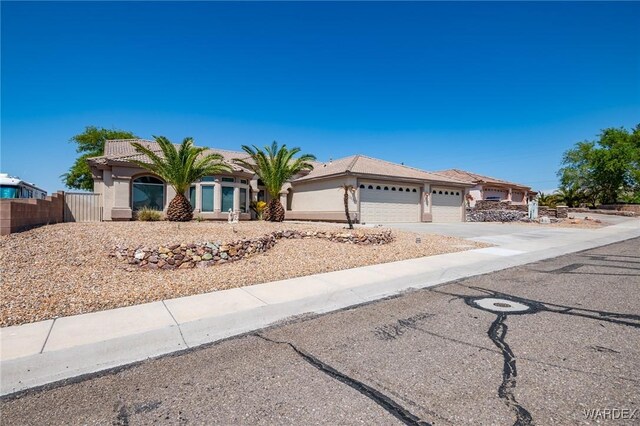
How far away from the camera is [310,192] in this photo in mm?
28859

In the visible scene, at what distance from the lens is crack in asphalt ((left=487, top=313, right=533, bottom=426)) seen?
2.82 m

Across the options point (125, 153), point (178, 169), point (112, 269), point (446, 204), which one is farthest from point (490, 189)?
point (112, 269)

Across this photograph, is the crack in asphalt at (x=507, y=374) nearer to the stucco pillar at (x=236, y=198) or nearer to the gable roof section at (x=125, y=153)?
the gable roof section at (x=125, y=153)

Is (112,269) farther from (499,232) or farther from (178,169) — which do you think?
(499,232)

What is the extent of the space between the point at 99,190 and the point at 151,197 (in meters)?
3.17

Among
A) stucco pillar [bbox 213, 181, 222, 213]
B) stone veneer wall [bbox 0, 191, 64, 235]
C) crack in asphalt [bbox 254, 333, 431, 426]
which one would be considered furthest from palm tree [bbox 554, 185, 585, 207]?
stone veneer wall [bbox 0, 191, 64, 235]

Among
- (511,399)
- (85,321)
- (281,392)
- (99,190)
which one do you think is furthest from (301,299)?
(99,190)

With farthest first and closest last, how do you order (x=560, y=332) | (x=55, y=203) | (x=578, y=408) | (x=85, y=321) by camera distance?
(x=55, y=203) → (x=85, y=321) → (x=560, y=332) → (x=578, y=408)

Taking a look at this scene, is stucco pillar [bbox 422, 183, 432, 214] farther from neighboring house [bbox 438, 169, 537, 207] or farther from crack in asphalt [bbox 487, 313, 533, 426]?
crack in asphalt [bbox 487, 313, 533, 426]

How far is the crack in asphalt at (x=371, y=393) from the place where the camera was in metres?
2.83

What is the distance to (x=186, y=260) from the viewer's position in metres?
8.59

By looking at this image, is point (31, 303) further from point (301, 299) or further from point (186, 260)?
point (301, 299)

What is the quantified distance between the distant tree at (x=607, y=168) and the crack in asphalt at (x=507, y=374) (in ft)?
175

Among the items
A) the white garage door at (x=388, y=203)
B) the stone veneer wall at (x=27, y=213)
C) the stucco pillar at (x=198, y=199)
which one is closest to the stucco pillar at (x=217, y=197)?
the stucco pillar at (x=198, y=199)
